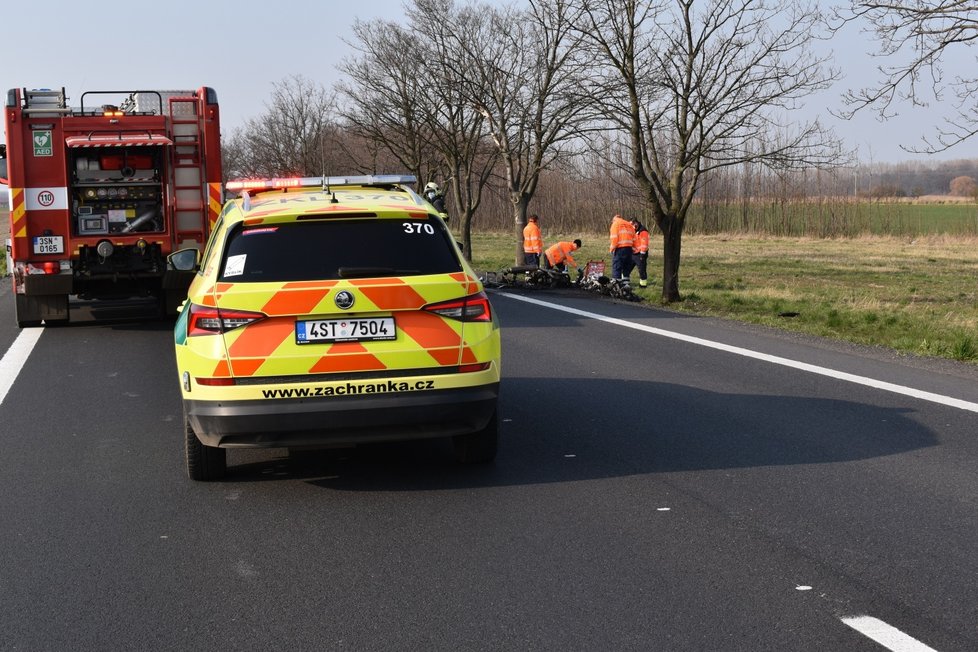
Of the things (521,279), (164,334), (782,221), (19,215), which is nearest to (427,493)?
(164,334)

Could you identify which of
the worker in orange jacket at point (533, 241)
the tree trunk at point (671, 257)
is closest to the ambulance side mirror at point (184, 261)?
the tree trunk at point (671, 257)

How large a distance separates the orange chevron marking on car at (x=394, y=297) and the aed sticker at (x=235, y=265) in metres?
0.67

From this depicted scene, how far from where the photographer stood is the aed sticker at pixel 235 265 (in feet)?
19.8

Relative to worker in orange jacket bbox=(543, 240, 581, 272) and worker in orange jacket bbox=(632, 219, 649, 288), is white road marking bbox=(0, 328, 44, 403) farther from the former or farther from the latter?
worker in orange jacket bbox=(632, 219, 649, 288)

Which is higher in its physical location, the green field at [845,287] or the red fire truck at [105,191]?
the red fire truck at [105,191]

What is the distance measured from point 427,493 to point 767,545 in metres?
1.92

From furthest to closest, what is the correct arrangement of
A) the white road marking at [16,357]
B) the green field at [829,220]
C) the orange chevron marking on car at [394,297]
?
1. the green field at [829,220]
2. the white road marking at [16,357]
3. the orange chevron marking on car at [394,297]

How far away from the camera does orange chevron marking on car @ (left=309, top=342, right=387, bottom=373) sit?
5883 mm

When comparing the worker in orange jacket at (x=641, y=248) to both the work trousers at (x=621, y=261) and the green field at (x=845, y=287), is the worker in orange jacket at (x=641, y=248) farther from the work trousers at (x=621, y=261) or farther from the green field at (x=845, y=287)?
the green field at (x=845, y=287)

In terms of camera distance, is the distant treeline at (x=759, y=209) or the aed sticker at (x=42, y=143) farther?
the distant treeline at (x=759, y=209)

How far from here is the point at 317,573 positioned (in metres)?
4.83

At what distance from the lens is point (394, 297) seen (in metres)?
5.98

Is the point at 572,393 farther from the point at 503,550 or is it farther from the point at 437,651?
the point at 437,651

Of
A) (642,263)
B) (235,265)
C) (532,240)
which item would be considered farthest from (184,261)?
(532,240)
